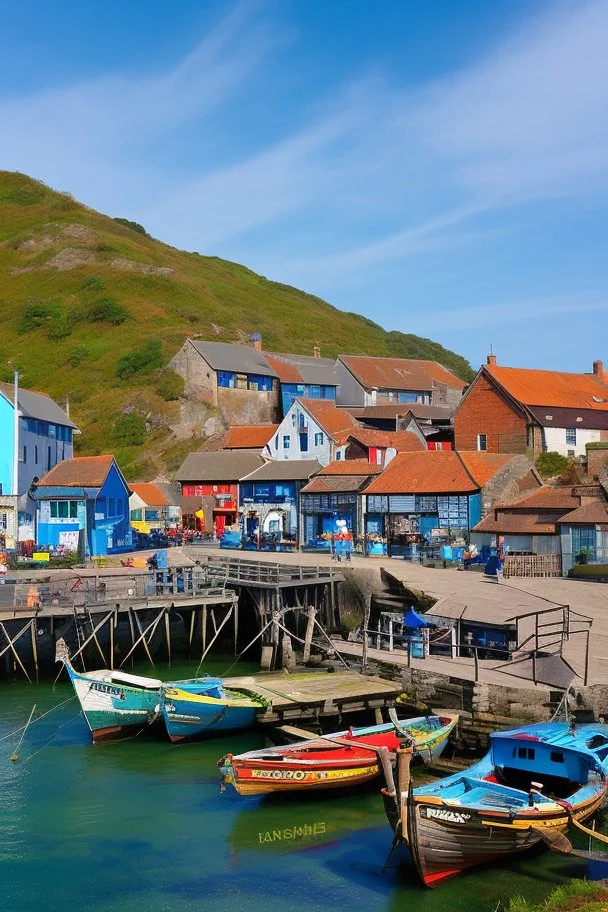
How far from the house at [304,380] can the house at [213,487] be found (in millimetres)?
20985

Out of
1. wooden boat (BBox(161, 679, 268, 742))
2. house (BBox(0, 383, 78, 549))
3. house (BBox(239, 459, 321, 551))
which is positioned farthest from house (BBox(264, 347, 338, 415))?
wooden boat (BBox(161, 679, 268, 742))

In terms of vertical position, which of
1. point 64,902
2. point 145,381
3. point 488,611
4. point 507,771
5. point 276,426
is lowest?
point 64,902

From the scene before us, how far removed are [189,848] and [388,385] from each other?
77558mm

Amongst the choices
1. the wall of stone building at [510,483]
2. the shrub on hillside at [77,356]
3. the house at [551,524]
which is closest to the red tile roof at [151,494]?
the wall of stone building at [510,483]

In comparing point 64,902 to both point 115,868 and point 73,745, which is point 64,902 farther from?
point 73,745

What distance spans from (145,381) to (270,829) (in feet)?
289

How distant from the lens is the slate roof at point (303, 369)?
9731cm

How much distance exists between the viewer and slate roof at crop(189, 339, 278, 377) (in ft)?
321

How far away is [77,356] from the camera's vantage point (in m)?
118

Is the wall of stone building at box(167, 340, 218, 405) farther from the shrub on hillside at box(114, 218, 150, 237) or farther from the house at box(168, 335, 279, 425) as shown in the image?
the shrub on hillside at box(114, 218, 150, 237)

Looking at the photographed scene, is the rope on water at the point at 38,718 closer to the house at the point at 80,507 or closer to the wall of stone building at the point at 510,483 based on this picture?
the house at the point at 80,507

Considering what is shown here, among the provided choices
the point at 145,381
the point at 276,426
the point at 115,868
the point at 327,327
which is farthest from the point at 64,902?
the point at 327,327

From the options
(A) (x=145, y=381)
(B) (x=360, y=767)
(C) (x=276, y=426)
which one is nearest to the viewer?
(B) (x=360, y=767)

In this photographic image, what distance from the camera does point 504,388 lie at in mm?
63281
